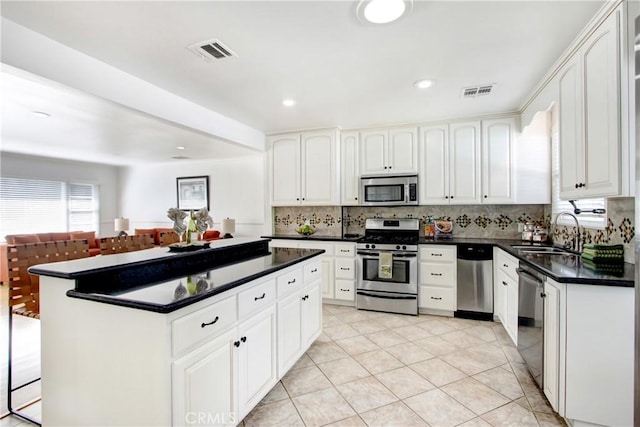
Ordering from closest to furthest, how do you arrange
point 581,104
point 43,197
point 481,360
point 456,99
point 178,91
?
point 581,104, point 481,360, point 178,91, point 456,99, point 43,197

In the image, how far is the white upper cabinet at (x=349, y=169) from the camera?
4.25 metres

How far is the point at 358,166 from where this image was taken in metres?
4.24

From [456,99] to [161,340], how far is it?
3349mm

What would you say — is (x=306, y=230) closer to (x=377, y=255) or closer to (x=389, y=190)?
(x=377, y=255)

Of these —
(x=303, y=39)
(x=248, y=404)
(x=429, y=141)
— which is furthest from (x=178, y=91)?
(x=429, y=141)

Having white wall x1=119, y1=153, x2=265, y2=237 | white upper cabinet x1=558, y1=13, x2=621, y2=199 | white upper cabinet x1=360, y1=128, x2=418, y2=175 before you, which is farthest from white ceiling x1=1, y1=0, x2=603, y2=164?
white wall x1=119, y1=153, x2=265, y2=237

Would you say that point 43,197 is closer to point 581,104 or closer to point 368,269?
point 368,269

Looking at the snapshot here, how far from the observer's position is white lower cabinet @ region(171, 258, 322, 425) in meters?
1.31

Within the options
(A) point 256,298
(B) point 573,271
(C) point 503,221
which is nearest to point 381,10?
(A) point 256,298

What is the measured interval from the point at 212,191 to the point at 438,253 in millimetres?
4929

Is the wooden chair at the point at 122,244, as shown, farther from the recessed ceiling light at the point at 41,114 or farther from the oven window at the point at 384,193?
the oven window at the point at 384,193

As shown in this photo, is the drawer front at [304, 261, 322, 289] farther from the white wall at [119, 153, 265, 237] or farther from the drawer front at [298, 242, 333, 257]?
the white wall at [119, 153, 265, 237]

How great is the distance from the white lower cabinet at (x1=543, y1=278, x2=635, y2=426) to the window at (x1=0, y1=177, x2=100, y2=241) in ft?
28.2

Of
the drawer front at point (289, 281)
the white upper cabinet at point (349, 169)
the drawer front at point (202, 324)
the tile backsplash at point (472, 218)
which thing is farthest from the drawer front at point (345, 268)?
the drawer front at point (202, 324)
